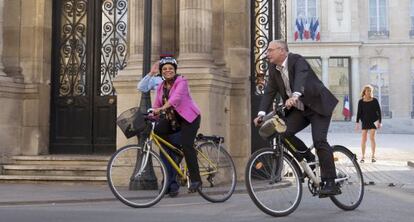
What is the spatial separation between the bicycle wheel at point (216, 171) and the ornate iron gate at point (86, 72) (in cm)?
424

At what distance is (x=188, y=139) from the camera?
282 inches

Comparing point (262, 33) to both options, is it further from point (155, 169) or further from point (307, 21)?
point (307, 21)

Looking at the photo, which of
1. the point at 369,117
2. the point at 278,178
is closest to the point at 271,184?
the point at 278,178

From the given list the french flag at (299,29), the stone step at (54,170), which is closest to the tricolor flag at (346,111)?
the french flag at (299,29)

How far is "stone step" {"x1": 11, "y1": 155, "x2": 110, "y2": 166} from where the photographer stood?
10.6 metres

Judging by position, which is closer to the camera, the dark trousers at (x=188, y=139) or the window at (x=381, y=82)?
the dark trousers at (x=188, y=139)

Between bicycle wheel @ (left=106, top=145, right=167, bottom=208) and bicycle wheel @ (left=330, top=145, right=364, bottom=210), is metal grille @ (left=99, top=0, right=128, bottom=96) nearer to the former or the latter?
bicycle wheel @ (left=106, top=145, right=167, bottom=208)

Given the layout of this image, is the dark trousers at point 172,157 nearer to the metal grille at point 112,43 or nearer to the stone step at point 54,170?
the stone step at point 54,170

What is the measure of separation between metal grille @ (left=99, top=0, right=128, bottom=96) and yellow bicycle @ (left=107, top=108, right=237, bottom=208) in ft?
13.0

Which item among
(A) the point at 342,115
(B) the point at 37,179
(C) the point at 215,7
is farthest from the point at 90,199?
(A) the point at 342,115

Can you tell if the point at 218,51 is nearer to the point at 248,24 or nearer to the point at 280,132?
the point at 248,24

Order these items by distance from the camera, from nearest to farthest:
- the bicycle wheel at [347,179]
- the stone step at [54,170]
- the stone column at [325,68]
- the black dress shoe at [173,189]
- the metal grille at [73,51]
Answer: the bicycle wheel at [347,179] → the black dress shoe at [173,189] → the stone step at [54,170] → the metal grille at [73,51] → the stone column at [325,68]

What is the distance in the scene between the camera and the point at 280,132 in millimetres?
6102

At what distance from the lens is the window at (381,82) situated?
5300 centimetres
